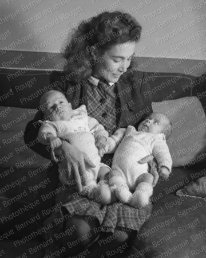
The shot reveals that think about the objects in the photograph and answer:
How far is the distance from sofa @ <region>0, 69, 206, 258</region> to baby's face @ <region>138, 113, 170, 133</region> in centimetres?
23

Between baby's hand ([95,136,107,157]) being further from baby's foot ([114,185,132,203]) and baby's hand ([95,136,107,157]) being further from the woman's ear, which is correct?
the woman's ear

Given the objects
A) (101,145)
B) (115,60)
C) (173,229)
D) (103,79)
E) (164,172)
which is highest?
(115,60)

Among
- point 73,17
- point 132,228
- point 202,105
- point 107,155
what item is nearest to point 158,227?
point 132,228

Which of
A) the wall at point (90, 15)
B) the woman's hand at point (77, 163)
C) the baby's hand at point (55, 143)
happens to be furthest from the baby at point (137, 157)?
the wall at point (90, 15)

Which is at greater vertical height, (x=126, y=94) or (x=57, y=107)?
(x=57, y=107)

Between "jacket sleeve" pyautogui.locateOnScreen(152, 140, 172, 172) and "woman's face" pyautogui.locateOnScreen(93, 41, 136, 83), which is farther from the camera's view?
"woman's face" pyautogui.locateOnScreen(93, 41, 136, 83)

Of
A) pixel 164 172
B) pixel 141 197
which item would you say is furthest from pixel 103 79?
pixel 141 197

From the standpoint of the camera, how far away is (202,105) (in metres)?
2.29

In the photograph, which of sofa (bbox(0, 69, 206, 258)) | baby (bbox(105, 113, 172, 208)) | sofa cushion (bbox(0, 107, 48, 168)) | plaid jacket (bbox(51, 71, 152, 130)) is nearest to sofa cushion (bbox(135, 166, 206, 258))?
sofa (bbox(0, 69, 206, 258))

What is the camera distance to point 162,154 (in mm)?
1690

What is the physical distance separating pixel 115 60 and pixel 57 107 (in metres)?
0.35

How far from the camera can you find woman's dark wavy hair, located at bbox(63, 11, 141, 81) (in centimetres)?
179

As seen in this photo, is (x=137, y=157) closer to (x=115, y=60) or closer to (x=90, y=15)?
(x=115, y=60)

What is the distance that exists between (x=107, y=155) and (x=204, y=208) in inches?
19.5
